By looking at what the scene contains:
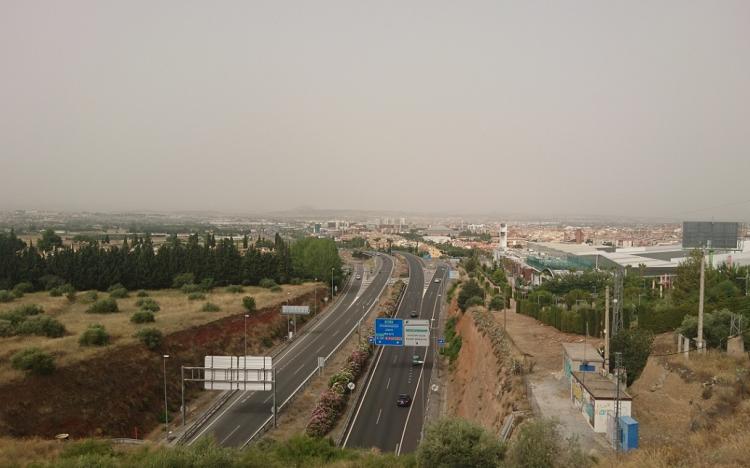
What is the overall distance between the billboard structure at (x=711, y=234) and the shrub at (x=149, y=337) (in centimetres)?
3980

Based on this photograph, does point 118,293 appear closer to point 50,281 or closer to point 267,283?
point 50,281

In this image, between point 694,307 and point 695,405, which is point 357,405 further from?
point 694,307

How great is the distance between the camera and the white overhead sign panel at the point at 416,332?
1465 inches

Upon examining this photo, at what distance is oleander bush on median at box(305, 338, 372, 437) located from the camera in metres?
28.2

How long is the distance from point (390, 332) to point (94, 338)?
21.8m

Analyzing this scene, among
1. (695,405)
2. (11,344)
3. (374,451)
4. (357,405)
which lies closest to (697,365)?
(695,405)

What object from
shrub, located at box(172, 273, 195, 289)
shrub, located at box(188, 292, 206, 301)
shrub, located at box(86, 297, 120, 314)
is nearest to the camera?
shrub, located at box(86, 297, 120, 314)

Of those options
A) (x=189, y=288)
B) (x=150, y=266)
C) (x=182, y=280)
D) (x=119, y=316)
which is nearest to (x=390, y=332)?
(x=119, y=316)

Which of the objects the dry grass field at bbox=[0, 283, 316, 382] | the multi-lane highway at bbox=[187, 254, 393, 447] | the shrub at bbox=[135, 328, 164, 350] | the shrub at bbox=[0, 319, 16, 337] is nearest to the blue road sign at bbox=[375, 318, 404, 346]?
the multi-lane highway at bbox=[187, 254, 393, 447]

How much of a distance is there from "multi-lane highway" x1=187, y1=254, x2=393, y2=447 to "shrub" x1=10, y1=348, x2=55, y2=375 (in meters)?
10.6

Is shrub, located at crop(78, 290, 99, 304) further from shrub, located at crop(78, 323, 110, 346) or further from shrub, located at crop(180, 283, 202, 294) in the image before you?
shrub, located at crop(78, 323, 110, 346)

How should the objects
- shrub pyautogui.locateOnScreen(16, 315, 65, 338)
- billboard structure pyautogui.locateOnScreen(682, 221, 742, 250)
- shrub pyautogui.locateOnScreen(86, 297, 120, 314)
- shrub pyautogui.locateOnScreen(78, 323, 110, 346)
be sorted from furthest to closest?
shrub pyautogui.locateOnScreen(86, 297, 120, 314)
shrub pyautogui.locateOnScreen(16, 315, 65, 338)
shrub pyautogui.locateOnScreen(78, 323, 110, 346)
billboard structure pyautogui.locateOnScreen(682, 221, 742, 250)

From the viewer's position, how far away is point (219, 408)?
32.8 metres

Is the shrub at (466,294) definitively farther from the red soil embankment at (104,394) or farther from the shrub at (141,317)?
the shrub at (141,317)
